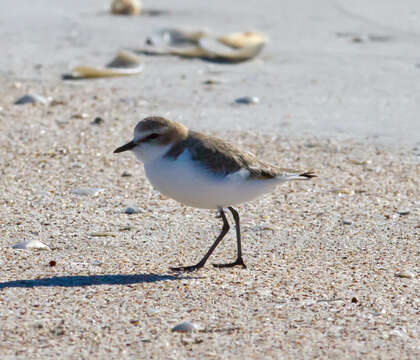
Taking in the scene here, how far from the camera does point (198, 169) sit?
13.0ft

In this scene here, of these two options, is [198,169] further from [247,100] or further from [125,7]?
[125,7]

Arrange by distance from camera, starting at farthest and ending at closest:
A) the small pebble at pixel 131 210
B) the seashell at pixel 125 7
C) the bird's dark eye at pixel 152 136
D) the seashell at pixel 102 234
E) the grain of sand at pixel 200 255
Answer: the seashell at pixel 125 7 < the small pebble at pixel 131 210 < the seashell at pixel 102 234 < the bird's dark eye at pixel 152 136 < the grain of sand at pixel 200 255

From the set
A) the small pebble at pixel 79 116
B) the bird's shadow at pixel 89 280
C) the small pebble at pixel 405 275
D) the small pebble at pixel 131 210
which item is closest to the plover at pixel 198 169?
the bird's shadow at pixel 89 280

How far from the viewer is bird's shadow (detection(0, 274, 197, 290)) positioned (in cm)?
388

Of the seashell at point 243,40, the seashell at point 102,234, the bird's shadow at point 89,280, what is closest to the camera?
the bird's shadow at point 89,280

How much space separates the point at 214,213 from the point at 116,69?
3.73 m

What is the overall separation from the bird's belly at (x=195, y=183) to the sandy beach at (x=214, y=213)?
1.24ft

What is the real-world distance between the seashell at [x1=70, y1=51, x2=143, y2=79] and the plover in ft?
14.2

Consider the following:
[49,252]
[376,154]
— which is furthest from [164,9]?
[49,252]

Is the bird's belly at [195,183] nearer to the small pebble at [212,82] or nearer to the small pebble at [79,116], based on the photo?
the small pebble at [79,116]

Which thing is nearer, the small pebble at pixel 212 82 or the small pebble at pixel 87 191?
the small pebble at pixel 87 191

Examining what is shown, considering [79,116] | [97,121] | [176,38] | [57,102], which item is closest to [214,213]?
[97,121]

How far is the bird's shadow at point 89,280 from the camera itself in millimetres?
3883

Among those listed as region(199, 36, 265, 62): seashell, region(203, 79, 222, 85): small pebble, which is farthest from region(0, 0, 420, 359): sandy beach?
region(199, 36, 265, 62): seashell
